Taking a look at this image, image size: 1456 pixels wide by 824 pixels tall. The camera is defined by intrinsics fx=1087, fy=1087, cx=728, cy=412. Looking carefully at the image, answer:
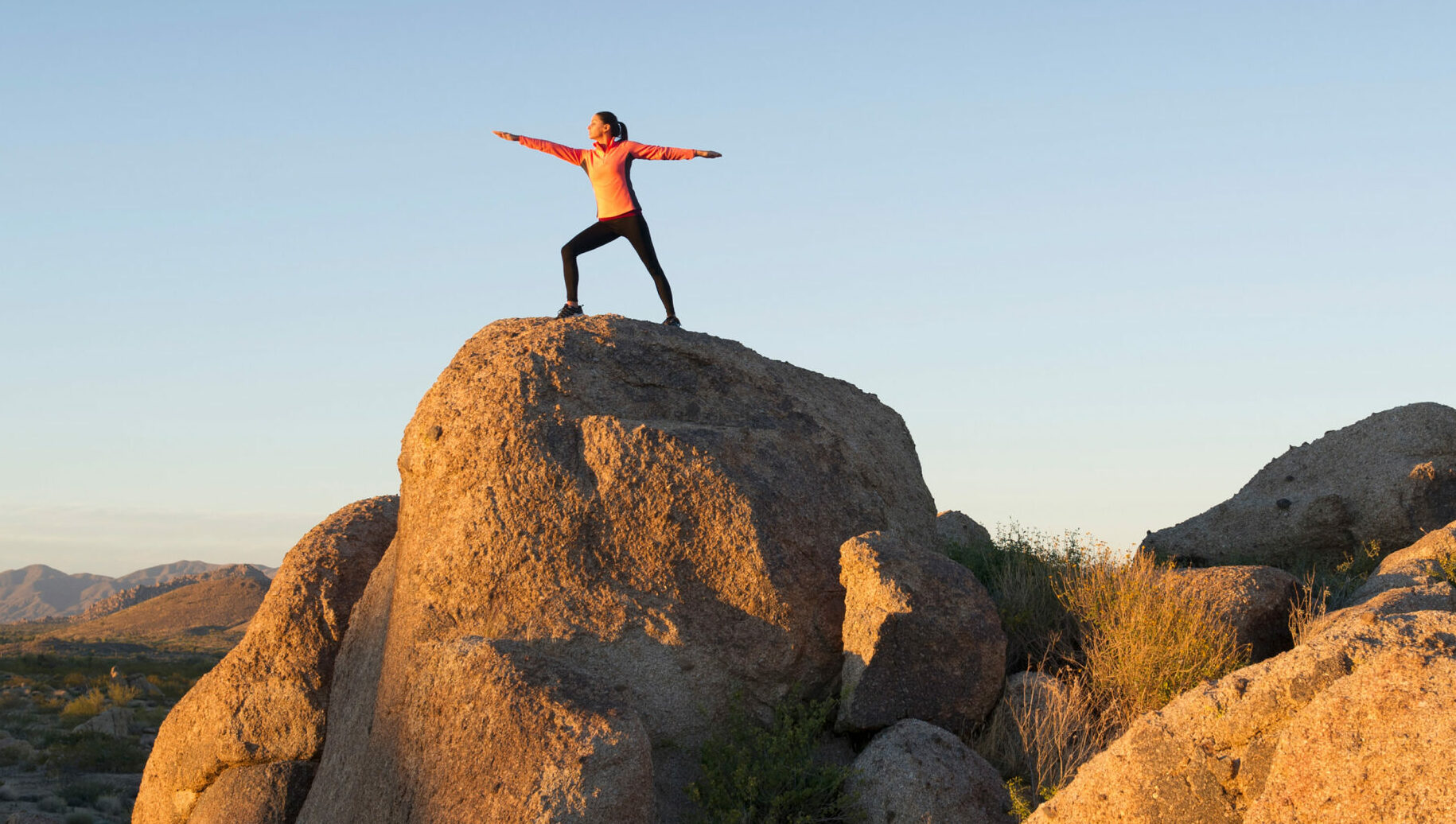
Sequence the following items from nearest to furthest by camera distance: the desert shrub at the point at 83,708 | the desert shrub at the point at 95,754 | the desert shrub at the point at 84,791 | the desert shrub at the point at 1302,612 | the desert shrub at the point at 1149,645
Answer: the desert shrub at the point at 1149,645
the desert shrub at the point at 1302,612
the desert shrub at the point at 84,791
the desert shrub at the point at 95,754
the desert shrub at the point at 83,708

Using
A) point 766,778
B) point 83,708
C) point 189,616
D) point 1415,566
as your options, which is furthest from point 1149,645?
point 189,616

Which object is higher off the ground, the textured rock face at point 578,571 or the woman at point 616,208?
the woman at point 616,208

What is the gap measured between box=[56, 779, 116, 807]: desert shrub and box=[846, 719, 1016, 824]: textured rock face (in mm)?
16373

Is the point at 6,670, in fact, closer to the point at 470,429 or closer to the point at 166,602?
the point at 470,429

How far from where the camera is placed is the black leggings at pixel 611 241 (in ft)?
30.0

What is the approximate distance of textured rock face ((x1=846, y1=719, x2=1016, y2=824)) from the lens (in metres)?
6.28

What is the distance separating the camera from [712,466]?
24.6 ft

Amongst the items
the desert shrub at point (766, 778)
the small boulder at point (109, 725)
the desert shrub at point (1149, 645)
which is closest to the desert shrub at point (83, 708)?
the small boulder at point (109, 725)

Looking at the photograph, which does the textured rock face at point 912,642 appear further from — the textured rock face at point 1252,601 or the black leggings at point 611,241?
the black leggings at point 611,241

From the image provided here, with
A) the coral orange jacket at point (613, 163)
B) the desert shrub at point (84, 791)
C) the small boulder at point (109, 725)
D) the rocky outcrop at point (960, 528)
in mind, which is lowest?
the desert shrub at point (84, 791)

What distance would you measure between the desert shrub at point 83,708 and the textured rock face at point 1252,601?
1031 inches

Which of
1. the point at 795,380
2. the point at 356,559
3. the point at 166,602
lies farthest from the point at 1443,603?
the point at 166,602

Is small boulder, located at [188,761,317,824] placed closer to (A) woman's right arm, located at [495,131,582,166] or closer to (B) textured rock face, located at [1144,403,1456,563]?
(A) woman's right arm, located at [495,131,582,166]

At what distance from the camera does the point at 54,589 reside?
185m
